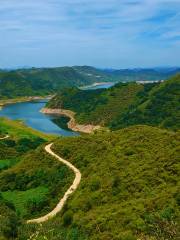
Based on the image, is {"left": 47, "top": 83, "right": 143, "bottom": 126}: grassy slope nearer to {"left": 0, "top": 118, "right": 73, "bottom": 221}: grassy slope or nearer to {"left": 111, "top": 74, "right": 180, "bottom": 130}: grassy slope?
{"left": 111, "top": 74, "right": 180, "bottom": 130}: grassy slope

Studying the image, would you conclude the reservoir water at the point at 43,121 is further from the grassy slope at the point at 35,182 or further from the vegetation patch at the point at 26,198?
the vegetation patch at the point at 26,198

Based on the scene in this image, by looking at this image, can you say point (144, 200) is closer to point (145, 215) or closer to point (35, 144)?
point (145, 215)

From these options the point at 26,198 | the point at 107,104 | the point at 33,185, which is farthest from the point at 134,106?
the point at 26,198

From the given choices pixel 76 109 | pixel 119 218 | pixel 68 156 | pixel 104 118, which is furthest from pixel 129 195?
pixel 76 109

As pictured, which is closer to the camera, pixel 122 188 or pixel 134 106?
pixel 122 188

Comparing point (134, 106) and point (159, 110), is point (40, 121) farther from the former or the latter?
point (159, 110)

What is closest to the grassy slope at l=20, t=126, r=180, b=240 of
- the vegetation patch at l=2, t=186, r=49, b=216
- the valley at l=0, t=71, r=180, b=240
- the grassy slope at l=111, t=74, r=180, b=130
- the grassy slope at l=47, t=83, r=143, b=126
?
the valley at l=0, t=71, r=180, b=240
